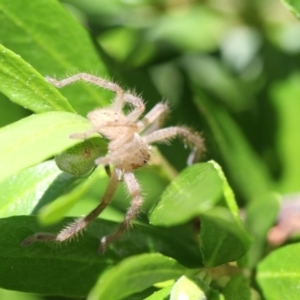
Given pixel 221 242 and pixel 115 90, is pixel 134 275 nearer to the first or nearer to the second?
pixel 221 242

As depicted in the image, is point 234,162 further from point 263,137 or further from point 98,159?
point 98,159

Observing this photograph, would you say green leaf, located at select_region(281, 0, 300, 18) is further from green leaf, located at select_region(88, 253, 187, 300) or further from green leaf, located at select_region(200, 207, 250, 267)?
green leaf, located at select_region(88, 253, 187, 300)

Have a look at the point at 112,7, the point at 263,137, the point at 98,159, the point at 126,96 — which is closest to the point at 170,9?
the point at 112,7

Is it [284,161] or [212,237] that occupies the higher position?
[212,237]

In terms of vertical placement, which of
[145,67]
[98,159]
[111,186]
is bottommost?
[145,67]

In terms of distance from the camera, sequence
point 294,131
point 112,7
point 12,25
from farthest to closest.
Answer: point 112,7, point 294,131, point 12,25

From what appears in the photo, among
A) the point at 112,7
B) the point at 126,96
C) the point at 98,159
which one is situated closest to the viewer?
the point at 98,159

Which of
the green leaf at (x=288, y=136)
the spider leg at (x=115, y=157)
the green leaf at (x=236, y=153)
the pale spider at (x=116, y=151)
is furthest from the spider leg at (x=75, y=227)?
the green leaf at (x=288, y=136)
